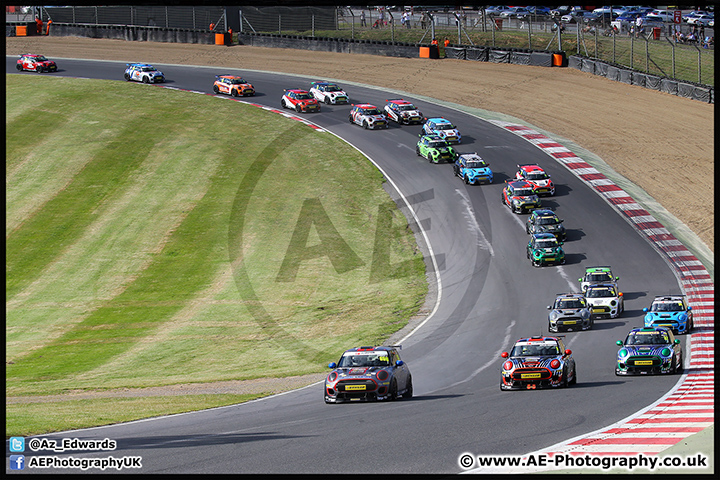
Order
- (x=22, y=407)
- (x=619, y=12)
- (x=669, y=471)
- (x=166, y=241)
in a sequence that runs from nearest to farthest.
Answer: (x=669, y=471) < (x=22, y=407) < (x=166, y=241) < (x=619, y=12)

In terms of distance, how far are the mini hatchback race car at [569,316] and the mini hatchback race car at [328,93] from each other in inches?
1429

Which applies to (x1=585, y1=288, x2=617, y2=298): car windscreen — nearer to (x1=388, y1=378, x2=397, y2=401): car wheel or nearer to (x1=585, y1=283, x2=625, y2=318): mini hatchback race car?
(x1=585, y1=283, x2=625, y2=318): mini hatchback race car

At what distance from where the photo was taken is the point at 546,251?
39.5 m

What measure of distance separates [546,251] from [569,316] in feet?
28.3

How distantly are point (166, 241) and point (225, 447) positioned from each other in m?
28.8

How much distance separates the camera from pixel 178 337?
32.3 metres

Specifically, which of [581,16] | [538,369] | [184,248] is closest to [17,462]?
[538,369]

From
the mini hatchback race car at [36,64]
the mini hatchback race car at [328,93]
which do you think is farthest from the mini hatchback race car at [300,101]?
the mini hatchback race car at [36,64]

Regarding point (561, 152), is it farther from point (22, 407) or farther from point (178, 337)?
point (22, 407)

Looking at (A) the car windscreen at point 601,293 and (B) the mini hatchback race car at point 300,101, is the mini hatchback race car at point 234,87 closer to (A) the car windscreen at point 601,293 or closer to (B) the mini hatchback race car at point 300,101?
(B) the mini hatchback race car at point 300,101

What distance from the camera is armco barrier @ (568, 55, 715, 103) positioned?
57.7m

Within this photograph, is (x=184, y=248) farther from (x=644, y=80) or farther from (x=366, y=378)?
(x=644, y=80)

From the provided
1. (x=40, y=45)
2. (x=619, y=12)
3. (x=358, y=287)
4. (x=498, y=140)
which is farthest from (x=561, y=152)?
(x=40, y=45)

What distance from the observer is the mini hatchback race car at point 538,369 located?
71.6 ft
